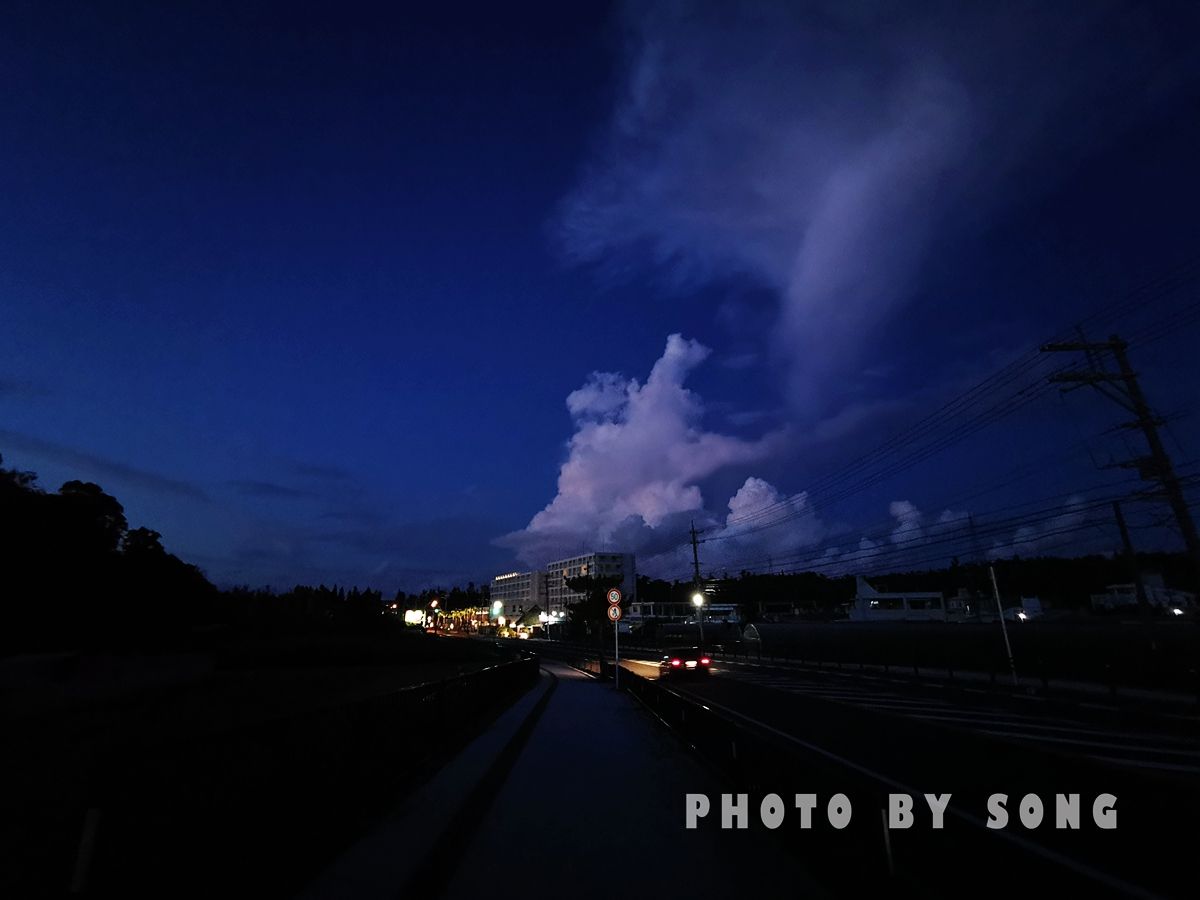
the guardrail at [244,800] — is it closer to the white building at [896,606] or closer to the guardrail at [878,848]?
the guardrail at [878,848]

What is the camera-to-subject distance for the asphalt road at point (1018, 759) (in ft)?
14.6

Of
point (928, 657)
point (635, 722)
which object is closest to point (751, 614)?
point (928, 657)

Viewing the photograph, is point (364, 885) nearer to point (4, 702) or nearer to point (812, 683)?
point (812, 683)

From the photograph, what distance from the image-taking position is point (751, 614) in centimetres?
10450

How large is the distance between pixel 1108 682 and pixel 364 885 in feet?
84.1

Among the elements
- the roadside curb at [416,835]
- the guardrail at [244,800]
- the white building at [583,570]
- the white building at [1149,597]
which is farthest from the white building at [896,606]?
the white building at [583,570]

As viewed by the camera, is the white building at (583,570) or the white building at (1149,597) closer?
the white building at (1149,597)

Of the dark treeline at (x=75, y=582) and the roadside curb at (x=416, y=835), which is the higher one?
the dark treeline at (x=75, y=582)

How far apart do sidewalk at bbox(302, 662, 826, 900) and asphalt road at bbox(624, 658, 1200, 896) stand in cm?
122

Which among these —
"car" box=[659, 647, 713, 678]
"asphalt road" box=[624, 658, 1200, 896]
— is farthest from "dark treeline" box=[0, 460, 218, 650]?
"asphalt road" box=[624, 658, 1200, 896]

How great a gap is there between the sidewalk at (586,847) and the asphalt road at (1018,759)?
1.22 meters

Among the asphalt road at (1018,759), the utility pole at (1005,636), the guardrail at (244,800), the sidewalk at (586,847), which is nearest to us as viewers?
the guardrail at (244,800)

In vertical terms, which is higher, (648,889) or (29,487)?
(29,487)

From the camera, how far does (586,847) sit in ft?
19.4
